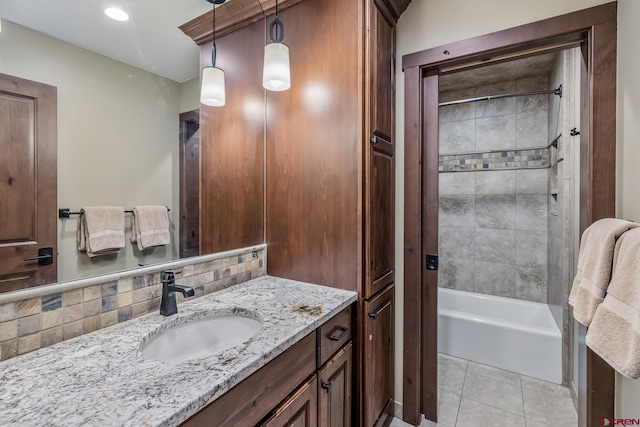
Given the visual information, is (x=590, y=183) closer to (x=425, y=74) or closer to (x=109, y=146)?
(x=425, y=74)

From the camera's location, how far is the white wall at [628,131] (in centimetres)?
103

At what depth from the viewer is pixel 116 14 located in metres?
1.07

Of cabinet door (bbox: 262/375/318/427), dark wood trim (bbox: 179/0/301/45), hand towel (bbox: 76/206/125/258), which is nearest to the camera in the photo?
cabinet door (bbox: 262/375/318/427)

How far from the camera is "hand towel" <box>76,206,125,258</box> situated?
0.98 meters

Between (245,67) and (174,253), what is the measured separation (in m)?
1.13

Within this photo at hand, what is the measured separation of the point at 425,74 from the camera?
164 centimetres

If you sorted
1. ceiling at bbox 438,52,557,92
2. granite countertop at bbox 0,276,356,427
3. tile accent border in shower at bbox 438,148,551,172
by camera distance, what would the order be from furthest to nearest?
tile accent border in shower at bbox 438,148,551,172, ceiling at bbox 438,52,557,92, granite countertop at bbox 0,276,356,427

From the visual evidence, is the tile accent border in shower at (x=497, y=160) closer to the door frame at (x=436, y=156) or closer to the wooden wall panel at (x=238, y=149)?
the door frame at (x=436, y=156)

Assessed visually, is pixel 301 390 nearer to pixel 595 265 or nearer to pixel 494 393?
pixel 595 265

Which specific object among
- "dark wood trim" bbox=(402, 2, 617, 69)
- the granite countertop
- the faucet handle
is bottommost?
the granite countertop

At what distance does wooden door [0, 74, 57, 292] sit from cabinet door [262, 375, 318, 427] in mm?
823

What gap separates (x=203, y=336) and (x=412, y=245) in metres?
1.17

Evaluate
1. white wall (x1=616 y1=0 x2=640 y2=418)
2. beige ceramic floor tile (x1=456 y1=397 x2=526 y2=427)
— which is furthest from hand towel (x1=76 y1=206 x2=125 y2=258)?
beige ceramic floor tile (x1=456 y1=397 x2=526 y2=427)

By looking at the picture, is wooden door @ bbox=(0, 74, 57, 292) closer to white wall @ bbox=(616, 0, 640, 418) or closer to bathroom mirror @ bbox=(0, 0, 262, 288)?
bathroom mirror @ bbox=(0, 0, 262, 288)
